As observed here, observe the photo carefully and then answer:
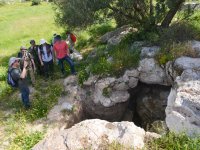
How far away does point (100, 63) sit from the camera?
18141mm

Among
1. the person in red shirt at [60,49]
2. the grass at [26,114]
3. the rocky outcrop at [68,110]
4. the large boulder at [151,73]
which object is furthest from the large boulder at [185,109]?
the person in red shirt at [60,49]

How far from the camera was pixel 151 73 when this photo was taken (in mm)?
16953

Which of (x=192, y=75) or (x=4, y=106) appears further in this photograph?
(x=4, y=106)

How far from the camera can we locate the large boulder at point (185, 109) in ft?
38.6

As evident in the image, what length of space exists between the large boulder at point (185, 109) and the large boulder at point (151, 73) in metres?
2.94

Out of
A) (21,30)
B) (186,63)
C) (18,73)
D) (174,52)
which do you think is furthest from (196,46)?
(21,30)

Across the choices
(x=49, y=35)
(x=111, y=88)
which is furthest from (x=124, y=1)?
(x=49, y=35)

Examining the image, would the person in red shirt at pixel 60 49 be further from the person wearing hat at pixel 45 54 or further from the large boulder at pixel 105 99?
the large boulder at pixel 105 99

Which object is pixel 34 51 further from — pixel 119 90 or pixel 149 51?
pixel 149 51

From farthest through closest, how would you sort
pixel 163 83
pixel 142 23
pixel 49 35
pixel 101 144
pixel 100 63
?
pixel 49 35 → pixel 142 23 → pixel 100 63 → pixel 163 83 → pixel 101 144

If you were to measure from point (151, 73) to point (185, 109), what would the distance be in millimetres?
4982

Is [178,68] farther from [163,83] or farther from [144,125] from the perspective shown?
[144,125]

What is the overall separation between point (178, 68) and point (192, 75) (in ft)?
4.36

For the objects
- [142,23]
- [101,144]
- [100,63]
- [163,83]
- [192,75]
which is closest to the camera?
[101,144]
